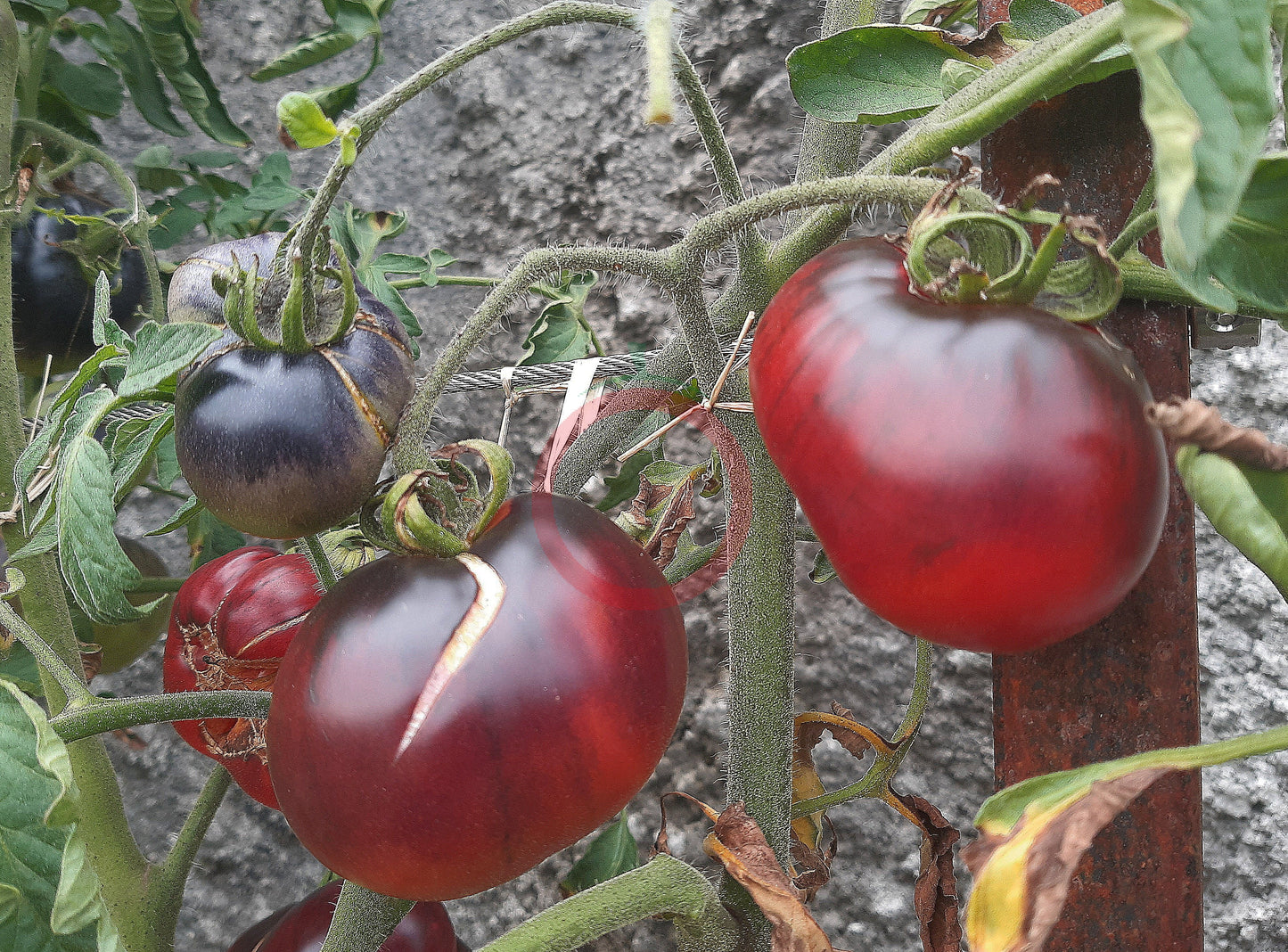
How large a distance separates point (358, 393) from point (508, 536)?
0.29ft

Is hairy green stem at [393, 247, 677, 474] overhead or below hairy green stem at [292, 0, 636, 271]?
below

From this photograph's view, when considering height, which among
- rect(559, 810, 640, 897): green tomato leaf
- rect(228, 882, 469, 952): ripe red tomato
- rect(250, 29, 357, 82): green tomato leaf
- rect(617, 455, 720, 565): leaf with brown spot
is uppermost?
rect(250, 29, 357, 82): green tomato leaf

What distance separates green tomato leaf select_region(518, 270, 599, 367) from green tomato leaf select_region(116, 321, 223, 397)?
0.95 ft

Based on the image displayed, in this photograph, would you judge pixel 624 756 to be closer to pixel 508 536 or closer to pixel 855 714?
pixel 508 536

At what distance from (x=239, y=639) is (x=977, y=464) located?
41cm

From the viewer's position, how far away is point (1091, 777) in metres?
0.26

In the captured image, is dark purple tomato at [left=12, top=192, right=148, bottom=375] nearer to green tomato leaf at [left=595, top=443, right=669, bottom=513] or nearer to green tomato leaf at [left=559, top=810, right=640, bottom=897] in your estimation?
green tomato leaf at [left=595, top=443, right=669, bottom=513]

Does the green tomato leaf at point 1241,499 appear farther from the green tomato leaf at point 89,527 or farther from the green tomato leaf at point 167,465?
the green tomato leaf at point 167,465

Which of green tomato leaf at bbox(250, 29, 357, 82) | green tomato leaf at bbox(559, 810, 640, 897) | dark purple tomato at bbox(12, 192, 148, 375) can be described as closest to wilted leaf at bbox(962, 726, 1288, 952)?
green tomato leaf at bbox(559, 810, 640, 897)

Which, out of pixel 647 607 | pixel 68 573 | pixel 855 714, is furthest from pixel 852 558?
pixel 855 714

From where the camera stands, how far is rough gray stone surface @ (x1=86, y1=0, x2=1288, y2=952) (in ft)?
2.36

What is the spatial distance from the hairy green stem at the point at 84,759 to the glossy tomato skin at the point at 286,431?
282mm

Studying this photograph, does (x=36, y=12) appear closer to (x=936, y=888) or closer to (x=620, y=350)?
(x=620, y=350)

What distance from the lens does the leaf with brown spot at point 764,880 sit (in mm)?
349
